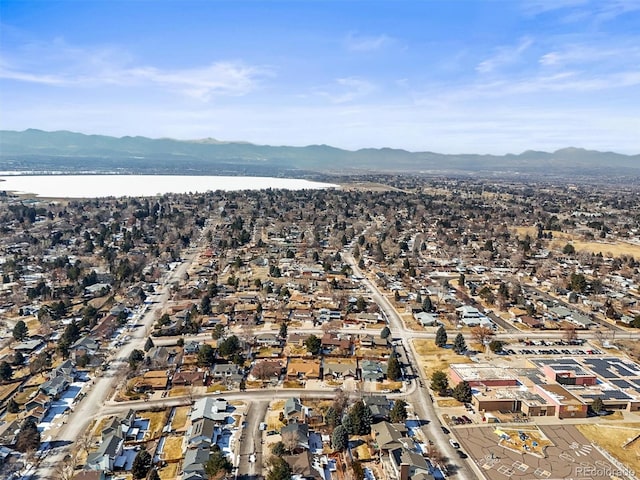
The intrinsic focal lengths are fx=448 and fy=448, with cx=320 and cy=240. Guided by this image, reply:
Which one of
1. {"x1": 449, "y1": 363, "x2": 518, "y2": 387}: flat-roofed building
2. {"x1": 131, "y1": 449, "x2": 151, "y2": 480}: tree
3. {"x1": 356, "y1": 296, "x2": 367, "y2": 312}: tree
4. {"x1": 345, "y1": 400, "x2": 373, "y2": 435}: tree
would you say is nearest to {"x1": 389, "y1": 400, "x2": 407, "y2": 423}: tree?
{"x1": 345, "y1": 400, "x2": 373, "y2": 435}: tree

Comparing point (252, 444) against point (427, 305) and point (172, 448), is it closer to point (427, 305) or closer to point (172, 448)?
point (172, 448)

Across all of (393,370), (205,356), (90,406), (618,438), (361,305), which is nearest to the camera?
(618,438)

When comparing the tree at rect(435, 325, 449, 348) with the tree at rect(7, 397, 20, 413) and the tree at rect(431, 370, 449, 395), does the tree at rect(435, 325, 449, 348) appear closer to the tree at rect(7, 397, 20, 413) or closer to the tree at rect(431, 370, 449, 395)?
the tree at rect(431, 370, 449, 395)

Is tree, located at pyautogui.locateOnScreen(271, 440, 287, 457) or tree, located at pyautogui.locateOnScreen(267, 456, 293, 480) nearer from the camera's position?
tree, located at pyautogui.locateOnScreen(267, 456, 293, 480)

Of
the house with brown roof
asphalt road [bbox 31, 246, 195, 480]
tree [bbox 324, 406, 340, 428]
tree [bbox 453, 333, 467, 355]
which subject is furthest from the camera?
tree [bbox 453, 333, 467, 355]

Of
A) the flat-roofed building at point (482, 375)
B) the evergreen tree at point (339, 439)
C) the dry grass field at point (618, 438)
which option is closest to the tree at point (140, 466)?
the evergreen tree at point (339, 439)

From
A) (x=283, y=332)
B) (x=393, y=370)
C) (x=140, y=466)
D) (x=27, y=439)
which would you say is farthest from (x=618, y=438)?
(x=27, y=439)
